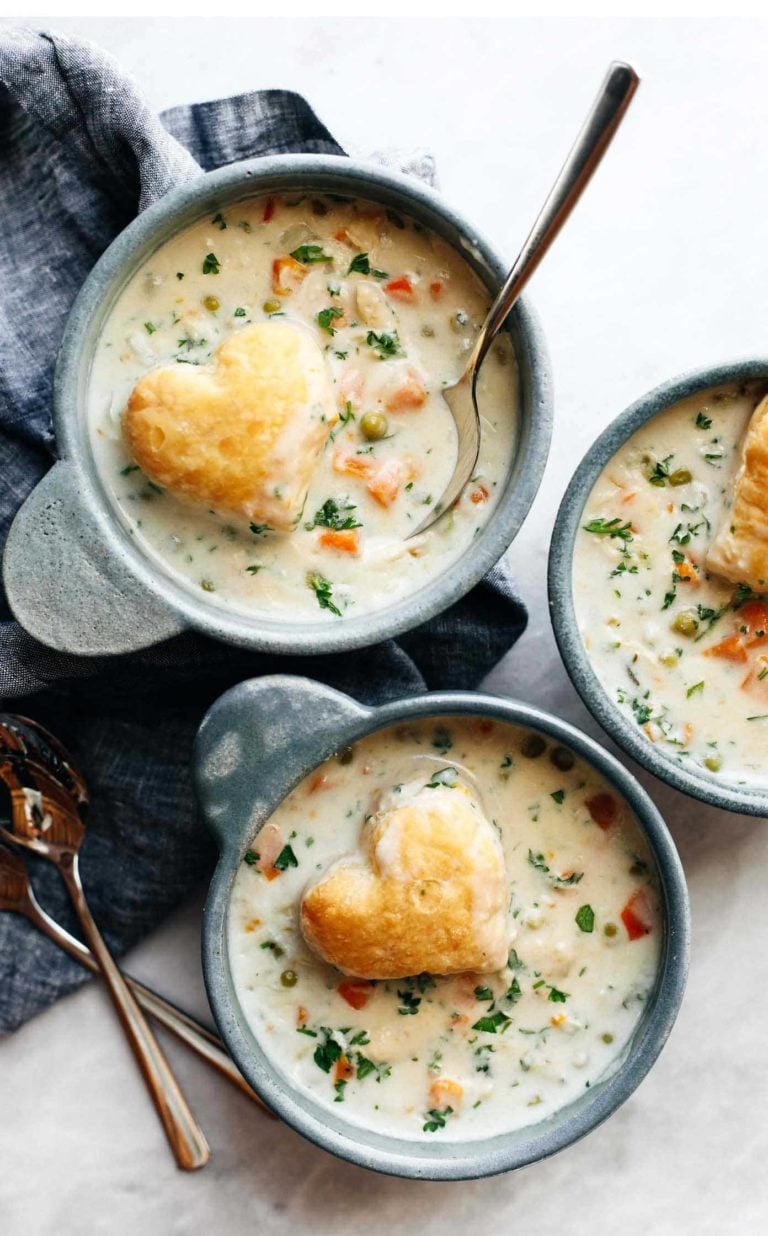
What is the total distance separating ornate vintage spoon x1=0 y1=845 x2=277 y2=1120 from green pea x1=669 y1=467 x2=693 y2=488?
6.21ft

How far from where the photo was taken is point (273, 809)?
2.87 m

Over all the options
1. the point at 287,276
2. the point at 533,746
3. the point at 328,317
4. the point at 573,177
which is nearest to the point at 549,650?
the point at 533,746

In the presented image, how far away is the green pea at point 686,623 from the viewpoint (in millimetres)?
2973

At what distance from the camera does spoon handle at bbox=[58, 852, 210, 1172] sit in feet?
10.9

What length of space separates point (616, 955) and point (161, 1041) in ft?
4.22

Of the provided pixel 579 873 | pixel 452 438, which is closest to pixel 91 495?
pixel 452 438

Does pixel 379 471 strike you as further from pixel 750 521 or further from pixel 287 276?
pixel 750 521

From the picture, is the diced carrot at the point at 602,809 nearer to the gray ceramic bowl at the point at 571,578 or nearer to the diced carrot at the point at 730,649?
the gray ceramic bowl at the point at 571,578

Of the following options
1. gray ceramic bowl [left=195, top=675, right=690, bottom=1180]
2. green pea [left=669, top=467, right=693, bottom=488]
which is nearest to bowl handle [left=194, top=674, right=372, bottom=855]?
gray ceramic bowl [left=195, top=675, right=690, bottom=1180]

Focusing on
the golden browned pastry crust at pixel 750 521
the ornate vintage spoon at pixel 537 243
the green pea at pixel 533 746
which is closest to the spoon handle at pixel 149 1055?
the green pea at pixel 533 746

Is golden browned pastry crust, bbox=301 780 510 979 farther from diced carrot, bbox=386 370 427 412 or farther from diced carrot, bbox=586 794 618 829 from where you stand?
diced carrot, bbox=386 370 427 412

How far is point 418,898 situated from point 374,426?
109cm

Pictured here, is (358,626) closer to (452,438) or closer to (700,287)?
(452,438)

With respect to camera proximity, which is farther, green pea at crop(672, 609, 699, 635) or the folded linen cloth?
the folded linen cloth
